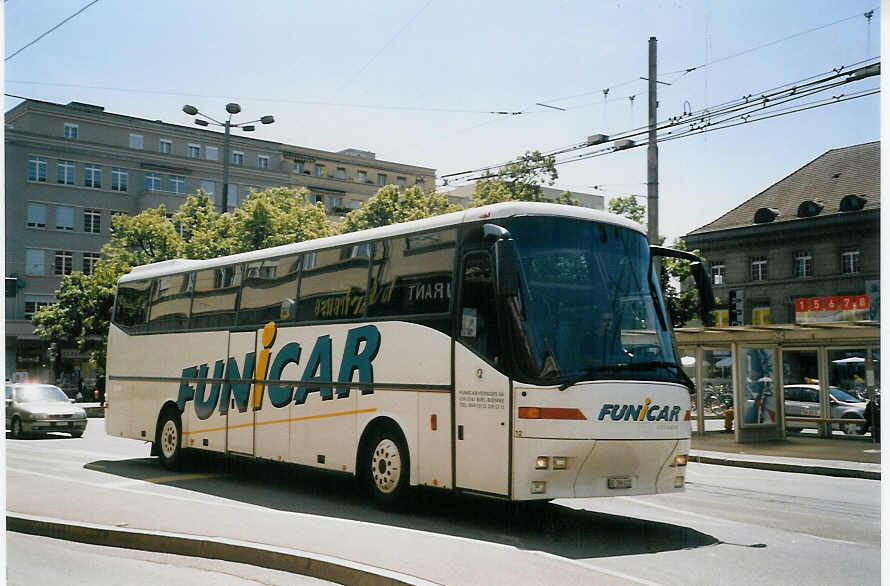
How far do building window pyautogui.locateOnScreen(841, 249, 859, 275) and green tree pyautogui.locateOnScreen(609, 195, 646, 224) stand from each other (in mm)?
11762

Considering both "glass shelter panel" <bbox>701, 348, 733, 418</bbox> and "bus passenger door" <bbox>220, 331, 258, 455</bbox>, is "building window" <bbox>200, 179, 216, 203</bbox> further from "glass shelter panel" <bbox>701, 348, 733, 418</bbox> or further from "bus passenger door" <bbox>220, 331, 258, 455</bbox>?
"bus passenger door" <bbox>220, 331, 258, 455</bbox>

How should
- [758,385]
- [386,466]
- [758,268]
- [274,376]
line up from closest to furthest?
1. [386,466]
2. [274,376]
3. [758,385]
4. [758,268]

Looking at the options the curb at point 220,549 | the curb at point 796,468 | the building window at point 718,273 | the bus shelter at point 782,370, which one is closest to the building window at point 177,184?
the building window at point 718,273

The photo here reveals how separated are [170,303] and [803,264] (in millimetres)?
27668

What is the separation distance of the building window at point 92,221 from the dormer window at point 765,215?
28572mm

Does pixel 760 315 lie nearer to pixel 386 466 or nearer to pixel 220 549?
pixel 386 466

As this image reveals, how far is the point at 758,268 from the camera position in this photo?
1570 inches

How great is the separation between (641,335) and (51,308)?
1309 inches

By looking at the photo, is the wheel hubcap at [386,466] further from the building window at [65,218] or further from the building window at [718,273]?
the building window at [718,273]

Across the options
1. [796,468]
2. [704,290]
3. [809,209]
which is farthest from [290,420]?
[809,209]

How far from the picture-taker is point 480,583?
6691 mm

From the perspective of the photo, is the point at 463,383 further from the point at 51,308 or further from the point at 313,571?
the point at 51,308

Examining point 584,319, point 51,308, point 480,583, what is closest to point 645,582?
point 480,583

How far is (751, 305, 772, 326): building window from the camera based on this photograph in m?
38.8
